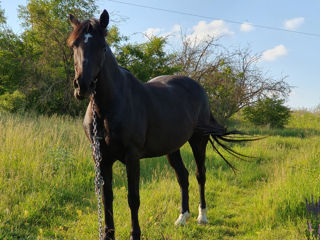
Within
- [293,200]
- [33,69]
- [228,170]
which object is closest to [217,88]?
[228,170]

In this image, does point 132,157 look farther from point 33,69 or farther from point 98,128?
point 33,69

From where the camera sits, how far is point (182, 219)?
12.5ft

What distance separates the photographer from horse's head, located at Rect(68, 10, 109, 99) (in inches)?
81.5

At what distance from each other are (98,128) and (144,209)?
Answer: 1.68 metres

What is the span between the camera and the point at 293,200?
3674 mm

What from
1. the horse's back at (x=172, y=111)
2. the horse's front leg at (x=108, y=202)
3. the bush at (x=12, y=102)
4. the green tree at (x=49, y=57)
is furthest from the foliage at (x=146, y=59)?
the horse's front leg at (x=108, y=202)

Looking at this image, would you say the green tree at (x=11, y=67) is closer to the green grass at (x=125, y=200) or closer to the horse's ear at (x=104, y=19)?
the green grass at (x=125, y=200)

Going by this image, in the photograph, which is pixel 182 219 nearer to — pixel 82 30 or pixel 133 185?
pixel 133 185

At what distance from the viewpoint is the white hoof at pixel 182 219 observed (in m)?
3.71

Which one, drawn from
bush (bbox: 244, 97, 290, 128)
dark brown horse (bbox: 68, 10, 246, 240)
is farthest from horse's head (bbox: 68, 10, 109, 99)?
bush (bbox: 244, 97, 290, 128)

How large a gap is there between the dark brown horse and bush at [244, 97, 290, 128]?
42.6 feet

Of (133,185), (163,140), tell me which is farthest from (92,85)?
(163,140)

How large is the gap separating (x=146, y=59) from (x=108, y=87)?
987 centimetres

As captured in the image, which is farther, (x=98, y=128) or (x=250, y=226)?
(x=250, y=226)
